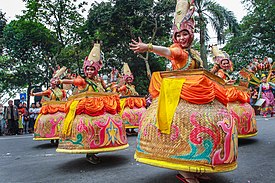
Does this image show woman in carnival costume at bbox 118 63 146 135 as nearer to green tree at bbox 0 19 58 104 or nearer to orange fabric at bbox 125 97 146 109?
orange fabric at bbox 125 97 146 109

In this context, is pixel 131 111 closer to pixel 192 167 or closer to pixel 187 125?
pixel 187 125

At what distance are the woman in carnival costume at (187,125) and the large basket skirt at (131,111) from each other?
18.4 ft

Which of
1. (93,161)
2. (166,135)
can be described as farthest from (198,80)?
(93,161)

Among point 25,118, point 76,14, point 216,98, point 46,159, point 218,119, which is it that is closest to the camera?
point 218,119

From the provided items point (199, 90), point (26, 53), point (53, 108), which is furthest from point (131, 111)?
point (26, 53)

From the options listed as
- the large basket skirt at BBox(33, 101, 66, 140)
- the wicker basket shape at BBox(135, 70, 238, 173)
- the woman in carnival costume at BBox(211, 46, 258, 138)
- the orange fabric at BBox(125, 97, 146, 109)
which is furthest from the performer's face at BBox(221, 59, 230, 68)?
the large basket skirt at BBox(33, 101, 66, 140)

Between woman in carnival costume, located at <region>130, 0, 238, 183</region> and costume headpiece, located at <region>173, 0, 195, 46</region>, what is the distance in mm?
271

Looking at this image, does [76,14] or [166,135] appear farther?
[76,14]

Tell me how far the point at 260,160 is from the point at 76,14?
16320mm

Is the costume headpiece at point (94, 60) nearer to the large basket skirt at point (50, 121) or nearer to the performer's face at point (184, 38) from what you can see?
the performer's face at point (184, 38)

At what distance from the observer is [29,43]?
1892cm

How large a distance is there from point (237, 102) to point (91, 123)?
10.5 feet

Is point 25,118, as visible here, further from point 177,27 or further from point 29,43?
point 177,27

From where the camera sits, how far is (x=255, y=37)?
22.9m
